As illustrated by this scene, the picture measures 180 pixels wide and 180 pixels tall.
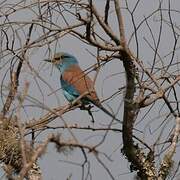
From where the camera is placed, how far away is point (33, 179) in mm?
3188

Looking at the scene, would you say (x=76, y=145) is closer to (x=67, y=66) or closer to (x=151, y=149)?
(x=151, y=149)

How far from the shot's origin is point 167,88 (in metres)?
3.07

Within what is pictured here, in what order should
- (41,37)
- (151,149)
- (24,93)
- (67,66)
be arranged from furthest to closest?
(67,66) < (151,149) < (41,37) < (24,93)

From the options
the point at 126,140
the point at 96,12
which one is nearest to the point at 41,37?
the point at 96,12

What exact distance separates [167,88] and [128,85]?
11.8 inches

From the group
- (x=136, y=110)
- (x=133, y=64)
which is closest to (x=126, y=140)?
(x=136, y=110)

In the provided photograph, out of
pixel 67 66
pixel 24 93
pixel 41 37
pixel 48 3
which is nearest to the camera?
pixel 24 93

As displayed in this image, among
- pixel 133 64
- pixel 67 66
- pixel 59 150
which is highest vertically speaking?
pixel 67 66

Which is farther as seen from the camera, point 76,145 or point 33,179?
point 33,179

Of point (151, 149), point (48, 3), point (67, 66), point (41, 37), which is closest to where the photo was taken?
point (41, 37)

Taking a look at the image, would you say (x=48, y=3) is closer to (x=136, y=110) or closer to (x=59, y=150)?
(x=136, y=110)

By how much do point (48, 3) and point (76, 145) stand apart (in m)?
1.35

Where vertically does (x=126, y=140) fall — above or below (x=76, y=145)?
above

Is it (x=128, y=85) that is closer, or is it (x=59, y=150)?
(x=59, y=150)
